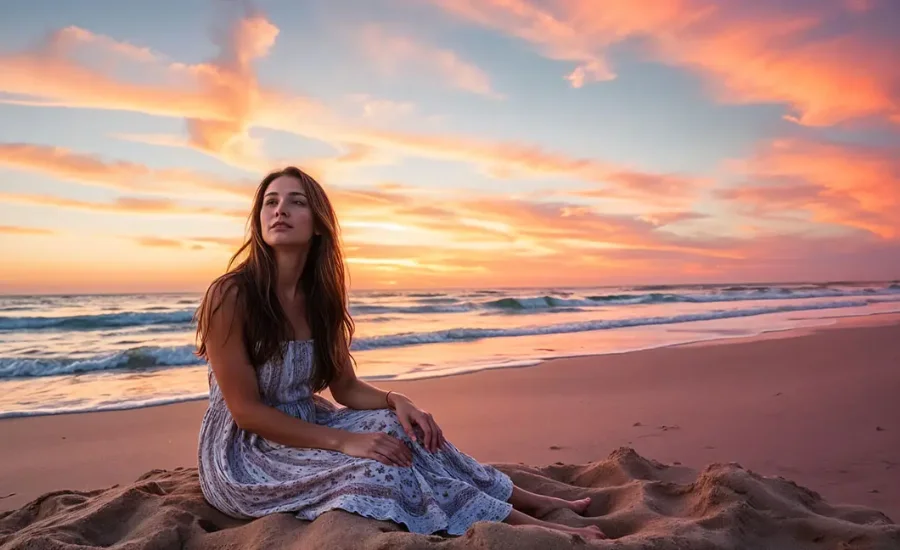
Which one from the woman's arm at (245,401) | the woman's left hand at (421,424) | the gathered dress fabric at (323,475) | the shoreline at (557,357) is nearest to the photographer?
the gathered dress fabric at (323,475)

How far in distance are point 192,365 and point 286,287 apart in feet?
24.8

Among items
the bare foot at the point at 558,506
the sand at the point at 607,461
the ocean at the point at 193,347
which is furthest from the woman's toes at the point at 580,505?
the ocean at the point at 193,347

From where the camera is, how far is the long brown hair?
3053 millimetres

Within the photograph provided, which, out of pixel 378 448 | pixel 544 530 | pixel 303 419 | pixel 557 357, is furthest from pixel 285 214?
pixel 557 357

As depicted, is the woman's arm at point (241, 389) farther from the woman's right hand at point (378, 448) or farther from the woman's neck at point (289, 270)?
the woman's neck at point (289, 270)

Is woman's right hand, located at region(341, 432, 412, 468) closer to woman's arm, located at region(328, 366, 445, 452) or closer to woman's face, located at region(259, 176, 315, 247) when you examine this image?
woman's arm, located at region(328, 366, 445, 452)

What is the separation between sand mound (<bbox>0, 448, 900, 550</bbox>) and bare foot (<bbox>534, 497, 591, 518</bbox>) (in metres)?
0.07

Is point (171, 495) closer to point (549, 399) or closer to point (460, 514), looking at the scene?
point (460, 514)

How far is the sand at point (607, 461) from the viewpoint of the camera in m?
2.80

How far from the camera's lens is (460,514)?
9.50ft

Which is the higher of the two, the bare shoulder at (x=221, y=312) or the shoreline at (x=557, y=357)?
the bare shoulder at (x=221, y=312)

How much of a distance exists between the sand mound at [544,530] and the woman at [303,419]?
6.1 inches

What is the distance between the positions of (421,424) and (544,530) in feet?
2.77

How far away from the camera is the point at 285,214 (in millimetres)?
3152
